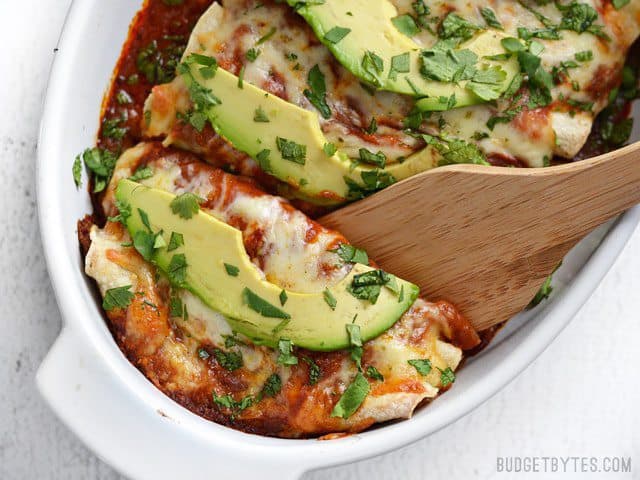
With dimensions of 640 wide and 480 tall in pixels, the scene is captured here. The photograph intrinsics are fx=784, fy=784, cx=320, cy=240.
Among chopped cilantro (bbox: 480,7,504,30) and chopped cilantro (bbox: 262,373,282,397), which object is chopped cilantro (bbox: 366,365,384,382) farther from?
chopped cilantro (bbox: 480,7,504,30)

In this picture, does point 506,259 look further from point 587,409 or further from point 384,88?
point 587,409

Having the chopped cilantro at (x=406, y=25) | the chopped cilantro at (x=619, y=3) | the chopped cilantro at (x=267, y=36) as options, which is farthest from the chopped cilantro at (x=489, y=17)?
the chopped cilantro at (x=267, y=36)

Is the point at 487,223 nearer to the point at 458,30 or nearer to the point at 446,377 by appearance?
the point at 446,377

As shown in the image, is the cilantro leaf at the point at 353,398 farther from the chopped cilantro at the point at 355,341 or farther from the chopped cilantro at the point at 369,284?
the chopped cilantro at the point at 369,284

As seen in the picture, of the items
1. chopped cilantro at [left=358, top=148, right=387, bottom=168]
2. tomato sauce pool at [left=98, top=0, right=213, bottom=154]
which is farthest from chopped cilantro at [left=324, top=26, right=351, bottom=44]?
tomato sauce pool at [left=98, top=0, right=213, bottom=154]

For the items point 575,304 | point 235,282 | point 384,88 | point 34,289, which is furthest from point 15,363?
point 575,304
